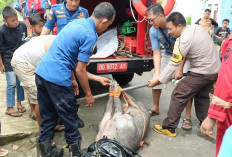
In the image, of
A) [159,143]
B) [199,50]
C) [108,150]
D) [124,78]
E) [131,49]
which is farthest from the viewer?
[124,78]

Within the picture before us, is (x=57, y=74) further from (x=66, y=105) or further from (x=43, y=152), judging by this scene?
(x=43, y=152)

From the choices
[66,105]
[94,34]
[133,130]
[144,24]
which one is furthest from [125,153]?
[144,24]

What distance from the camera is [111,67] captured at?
12.6 feet

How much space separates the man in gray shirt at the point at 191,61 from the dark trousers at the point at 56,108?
1.30 metres

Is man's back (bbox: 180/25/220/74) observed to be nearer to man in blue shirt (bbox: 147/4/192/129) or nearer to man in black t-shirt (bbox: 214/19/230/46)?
man in blue shirt (bbox: 147/4/192/129)

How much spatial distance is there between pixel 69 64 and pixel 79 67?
0.40 ft

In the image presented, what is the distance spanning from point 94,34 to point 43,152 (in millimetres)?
1407

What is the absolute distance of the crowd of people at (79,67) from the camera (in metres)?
2.10

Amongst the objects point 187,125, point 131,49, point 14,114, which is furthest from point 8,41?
point 187,125

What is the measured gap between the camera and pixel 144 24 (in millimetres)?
4117

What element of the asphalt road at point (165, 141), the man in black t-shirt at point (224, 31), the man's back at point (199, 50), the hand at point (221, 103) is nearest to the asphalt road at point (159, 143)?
the asphalt road at point (165, 141)

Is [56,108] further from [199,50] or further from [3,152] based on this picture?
[199,50]

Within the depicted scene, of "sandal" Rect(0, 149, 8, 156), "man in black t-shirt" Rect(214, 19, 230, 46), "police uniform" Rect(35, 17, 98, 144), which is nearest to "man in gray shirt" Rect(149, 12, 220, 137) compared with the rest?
"police uniform" Rect(35, 17, 98, 144)

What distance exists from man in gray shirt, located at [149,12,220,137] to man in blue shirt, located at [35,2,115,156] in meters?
1.05
